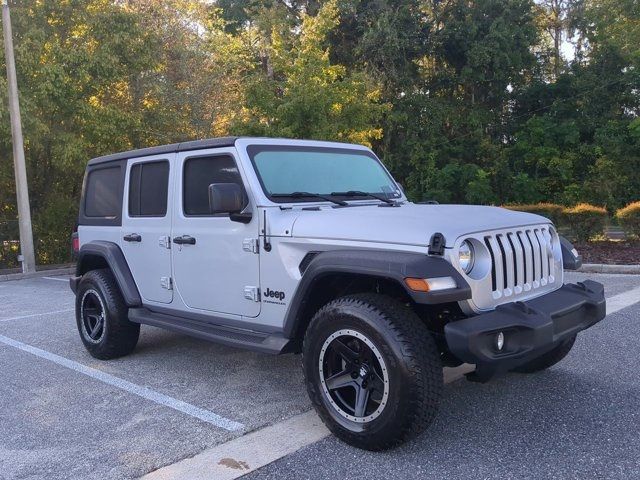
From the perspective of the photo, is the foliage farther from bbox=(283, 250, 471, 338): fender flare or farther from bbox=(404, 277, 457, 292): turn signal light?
bbox=(404, 277, 457, 292): turn signal light

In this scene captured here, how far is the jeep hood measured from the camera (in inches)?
134

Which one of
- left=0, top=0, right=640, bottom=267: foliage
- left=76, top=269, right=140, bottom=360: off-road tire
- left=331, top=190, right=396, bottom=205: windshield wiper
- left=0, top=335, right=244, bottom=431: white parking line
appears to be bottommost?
left=0, top=335, right=244, bottom=431: white parking line

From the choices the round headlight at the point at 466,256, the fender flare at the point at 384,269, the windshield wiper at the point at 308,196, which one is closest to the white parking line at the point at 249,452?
the fender flare at the point at 384,269

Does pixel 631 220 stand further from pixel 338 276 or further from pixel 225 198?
pixel 225 198

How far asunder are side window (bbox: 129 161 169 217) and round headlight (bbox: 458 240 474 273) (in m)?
2.66

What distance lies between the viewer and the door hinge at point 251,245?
4139mm

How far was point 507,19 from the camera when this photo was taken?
90.0 ft

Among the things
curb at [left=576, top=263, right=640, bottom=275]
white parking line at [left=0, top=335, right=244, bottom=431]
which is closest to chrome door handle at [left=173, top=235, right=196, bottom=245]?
white parking line at [left=0, top=335, right=244, bottom=431]

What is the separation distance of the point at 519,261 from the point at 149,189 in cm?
318

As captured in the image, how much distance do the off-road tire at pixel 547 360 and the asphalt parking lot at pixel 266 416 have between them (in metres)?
0.06

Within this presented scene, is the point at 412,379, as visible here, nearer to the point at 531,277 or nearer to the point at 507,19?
the point at 531,277

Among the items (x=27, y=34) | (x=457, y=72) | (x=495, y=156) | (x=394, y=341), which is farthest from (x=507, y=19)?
(x=394, y=341)

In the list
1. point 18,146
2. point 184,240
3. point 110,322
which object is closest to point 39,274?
point 18,146

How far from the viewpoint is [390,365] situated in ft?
10.7
